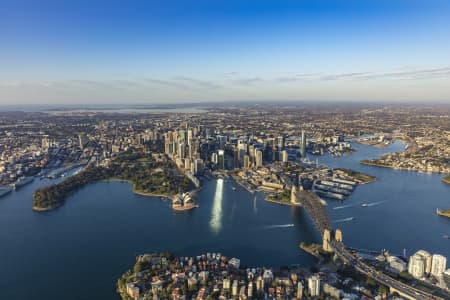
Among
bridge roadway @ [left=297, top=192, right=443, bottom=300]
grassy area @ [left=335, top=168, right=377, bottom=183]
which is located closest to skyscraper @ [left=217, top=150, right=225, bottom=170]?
grassy area @ [left=335, top=168, right=377, bottom=183]

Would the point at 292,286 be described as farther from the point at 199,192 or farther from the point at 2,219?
the point at 2,219

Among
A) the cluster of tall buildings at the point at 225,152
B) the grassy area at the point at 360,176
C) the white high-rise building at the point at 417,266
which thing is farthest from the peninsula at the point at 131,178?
the white high-rise building at the point at 417,266

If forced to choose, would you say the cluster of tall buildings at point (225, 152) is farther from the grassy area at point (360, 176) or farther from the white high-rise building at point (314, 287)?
the white high-rise building at point (314, 287)

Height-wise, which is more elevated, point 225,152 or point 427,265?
point 225,152

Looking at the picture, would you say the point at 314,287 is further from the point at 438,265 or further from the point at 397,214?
the point at 397,214

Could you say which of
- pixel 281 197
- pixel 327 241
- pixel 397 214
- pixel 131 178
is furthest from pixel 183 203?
pixel 397 214

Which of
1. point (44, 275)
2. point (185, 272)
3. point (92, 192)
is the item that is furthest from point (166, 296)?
Answer: point (92, 192)
